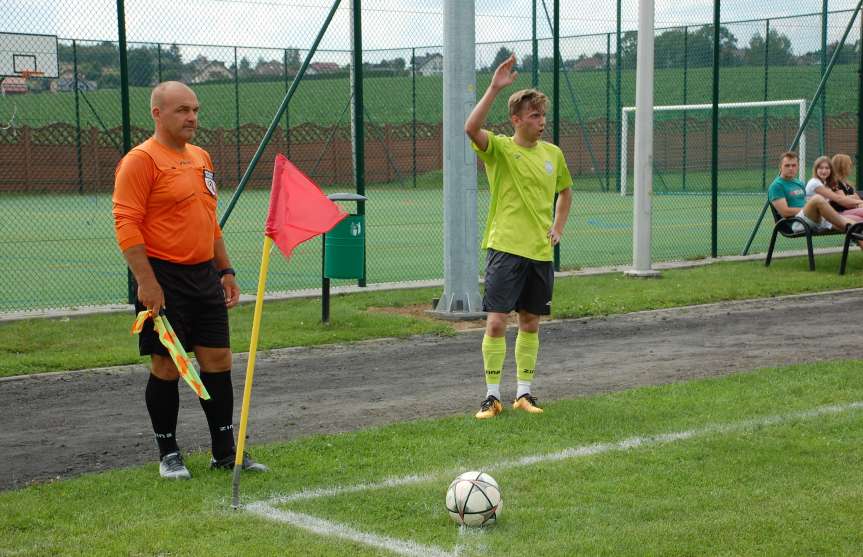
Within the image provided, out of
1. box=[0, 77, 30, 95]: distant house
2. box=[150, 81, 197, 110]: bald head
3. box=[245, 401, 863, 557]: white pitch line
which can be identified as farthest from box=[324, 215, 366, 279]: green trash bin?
box=[0, 77, 30, 95]: distant house

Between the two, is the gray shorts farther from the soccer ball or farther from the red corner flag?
the soccer ball

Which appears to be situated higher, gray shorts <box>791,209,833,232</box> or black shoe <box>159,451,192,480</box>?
gray shorts <box>791,209,833,232</box>

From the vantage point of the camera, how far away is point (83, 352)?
936 centimetres

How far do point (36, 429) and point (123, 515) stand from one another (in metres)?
2.06

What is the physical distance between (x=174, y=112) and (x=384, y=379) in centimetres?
323

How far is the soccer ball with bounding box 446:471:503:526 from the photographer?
4.91 m

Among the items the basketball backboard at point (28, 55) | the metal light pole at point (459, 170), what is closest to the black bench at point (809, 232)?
the metal light pole at point (459, 170)

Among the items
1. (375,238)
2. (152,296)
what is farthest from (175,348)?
(375,238)

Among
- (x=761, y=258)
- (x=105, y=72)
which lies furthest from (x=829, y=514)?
(x=105, y=72)

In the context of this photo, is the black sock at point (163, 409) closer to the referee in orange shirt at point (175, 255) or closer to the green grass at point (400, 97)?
the referee in orange shirt at point (175, 255)

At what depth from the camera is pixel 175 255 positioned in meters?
5.82

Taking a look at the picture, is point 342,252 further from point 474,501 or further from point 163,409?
point 474,501

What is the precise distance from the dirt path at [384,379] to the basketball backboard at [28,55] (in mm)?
6888

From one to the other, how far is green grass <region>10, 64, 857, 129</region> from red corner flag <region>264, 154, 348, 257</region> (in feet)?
48.5
